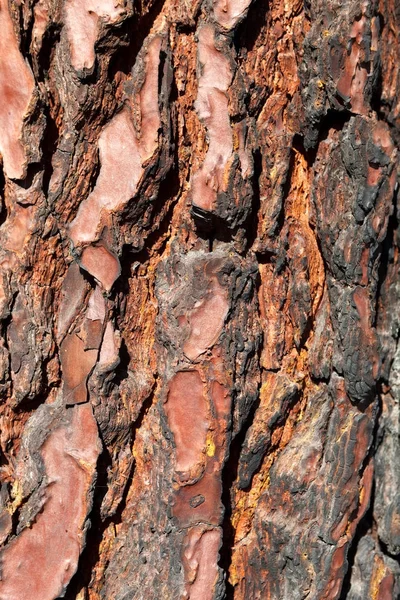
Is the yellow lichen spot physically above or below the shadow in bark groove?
above

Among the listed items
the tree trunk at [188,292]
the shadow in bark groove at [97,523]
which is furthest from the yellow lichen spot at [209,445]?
the shadow in bark groove at [97,523]

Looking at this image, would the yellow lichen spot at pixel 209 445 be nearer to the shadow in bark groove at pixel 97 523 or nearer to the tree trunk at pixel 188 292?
the tree trunk at pixel 188 292

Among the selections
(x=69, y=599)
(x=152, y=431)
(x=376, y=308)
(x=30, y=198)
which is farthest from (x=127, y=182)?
(x=69, y=599)

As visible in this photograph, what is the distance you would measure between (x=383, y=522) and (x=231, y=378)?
0.44 m

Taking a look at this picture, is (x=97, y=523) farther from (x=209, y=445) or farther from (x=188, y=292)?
(x=188, y=292)

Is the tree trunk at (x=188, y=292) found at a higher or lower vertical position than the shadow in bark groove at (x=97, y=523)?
higher

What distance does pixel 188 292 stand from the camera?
36.4 inches

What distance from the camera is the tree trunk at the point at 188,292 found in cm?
88

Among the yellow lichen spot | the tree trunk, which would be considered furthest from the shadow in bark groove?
the yellow lichen spot

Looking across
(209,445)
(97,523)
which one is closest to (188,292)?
(209,445)

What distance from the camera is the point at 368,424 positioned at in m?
1.03

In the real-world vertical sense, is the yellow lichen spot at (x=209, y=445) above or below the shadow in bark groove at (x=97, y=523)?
above

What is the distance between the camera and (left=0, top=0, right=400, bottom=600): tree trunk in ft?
2.89

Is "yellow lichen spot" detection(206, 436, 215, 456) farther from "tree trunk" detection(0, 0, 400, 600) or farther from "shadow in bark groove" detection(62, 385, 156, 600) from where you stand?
"shadow in bark groove" detection(62, 385, 156, 600)
